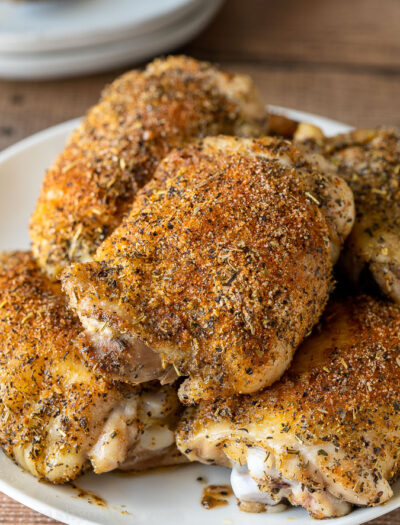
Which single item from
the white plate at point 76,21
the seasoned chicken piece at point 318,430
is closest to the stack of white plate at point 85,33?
the white plate at point 76,21

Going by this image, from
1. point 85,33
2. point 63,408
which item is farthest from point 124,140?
point 85,33

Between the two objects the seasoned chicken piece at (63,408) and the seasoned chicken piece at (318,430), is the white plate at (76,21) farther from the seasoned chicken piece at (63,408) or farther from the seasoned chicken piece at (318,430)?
the seasoned chicken piece at (318,430)

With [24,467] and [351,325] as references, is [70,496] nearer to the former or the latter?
[24,467]

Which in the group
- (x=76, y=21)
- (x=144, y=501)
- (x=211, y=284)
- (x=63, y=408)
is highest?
(x=211, y=284)

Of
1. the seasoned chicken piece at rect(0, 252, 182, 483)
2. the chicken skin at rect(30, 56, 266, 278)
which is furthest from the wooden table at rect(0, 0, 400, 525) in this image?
the seasoned chicken piece at rect(0, 252, 182, 483)

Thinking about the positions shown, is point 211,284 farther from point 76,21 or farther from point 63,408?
point 76,21

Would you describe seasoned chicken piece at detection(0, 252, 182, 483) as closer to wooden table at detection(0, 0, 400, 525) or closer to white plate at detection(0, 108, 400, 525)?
white plate at detection(0, 108, 400, 525)

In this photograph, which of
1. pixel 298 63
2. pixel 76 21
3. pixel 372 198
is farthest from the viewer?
pixel 298 63
